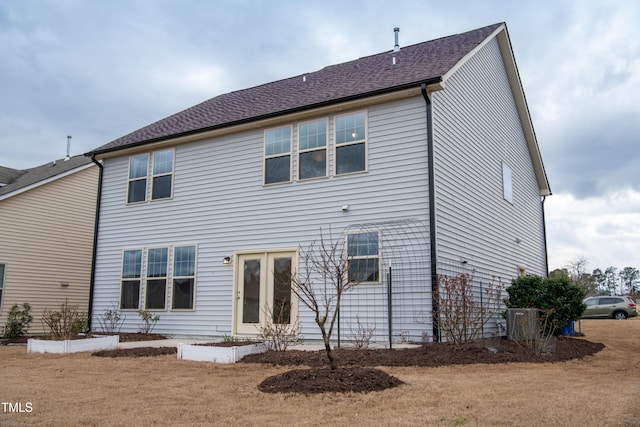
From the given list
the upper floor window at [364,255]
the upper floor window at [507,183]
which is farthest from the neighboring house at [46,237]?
the upper floor window at [507,183]

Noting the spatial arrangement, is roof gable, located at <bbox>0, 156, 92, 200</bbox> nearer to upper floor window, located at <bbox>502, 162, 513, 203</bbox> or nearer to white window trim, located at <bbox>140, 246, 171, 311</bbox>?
white window trim, located at <bbox>140, 246, 171, 311</bbox>

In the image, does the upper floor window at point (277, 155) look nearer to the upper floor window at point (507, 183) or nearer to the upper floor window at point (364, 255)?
the upper floor window at point (364, 255)

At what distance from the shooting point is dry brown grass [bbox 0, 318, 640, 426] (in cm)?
477

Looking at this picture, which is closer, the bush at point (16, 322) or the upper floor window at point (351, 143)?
the upper floor window at point (351, 143)

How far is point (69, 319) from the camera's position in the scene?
1147 centimetres

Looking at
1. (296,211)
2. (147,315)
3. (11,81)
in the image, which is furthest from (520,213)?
(11,81)

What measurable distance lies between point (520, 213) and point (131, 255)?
11.5 meters

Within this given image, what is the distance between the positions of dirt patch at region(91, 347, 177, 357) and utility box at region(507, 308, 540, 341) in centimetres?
646

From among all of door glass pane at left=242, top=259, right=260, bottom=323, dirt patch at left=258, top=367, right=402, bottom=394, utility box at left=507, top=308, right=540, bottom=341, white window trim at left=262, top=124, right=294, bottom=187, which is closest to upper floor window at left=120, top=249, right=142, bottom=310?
door glass pane at left=242, top=259, right=260, bottom=323

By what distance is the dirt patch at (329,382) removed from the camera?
19.1 ft

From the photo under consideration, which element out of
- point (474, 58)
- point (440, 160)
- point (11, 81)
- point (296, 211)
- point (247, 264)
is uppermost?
point (11, 81)

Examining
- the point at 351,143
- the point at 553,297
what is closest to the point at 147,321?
the point at 351,143

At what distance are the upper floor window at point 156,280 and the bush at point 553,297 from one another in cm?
851

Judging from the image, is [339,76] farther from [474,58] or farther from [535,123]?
[535,123]
